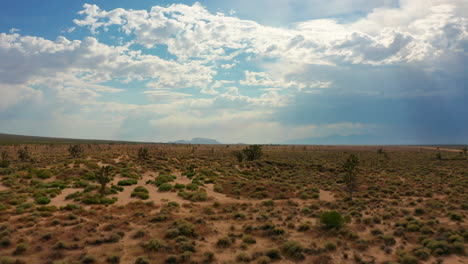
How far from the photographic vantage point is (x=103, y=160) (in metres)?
41.0

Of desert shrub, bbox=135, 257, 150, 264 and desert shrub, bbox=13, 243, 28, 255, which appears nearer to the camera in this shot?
desert shrub, bbox=135, 257, 150, 264

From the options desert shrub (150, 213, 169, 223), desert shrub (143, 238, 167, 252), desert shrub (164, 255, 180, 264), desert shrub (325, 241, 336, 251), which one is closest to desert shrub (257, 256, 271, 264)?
desert shrub (325, 241, 336, 251)

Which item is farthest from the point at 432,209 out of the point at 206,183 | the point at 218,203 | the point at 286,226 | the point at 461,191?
the point at 206,183

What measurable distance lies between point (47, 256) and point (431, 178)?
147 feet

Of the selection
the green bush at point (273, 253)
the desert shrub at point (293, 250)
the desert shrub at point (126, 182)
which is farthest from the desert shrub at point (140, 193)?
the desert shrub at point (293, 250)

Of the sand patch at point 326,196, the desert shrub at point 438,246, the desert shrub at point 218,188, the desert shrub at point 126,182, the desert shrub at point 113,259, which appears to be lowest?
the sand patch at point 326,196

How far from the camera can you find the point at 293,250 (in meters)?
12.8

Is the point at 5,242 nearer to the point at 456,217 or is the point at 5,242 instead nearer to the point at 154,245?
the point at 154,245

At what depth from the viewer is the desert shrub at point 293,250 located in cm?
1249

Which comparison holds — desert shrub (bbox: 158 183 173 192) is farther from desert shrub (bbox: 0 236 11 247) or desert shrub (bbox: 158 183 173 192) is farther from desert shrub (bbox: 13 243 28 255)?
desert shrub (bbox: 13 243 28 255)

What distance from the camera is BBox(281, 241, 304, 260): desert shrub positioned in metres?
12.5

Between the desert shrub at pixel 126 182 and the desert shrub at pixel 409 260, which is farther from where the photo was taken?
the desert shrub at pixel 126 182

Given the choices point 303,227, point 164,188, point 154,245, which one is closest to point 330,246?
point 303,227

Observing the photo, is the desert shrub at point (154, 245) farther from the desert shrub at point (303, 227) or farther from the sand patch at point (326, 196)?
the sand patch at point (326, 196)
